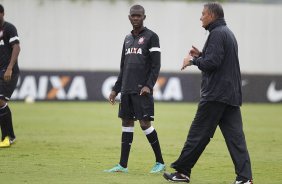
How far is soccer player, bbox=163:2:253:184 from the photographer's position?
9844 mm

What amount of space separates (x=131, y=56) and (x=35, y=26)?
75.7 ft

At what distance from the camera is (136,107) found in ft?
36.3

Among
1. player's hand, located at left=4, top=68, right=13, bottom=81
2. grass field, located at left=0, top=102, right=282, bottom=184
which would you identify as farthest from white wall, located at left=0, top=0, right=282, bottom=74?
player's hand, located at left=4, top=68, right=13, bottom=81

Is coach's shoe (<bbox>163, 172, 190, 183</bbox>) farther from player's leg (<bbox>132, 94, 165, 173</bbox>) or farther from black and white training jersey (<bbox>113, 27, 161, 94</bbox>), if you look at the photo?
black and white training jersey (<bbox>113, 27, 161, 94</bbox>)

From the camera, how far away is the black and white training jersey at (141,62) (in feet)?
36.4

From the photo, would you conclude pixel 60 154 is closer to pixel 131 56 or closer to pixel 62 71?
pixel 131 56

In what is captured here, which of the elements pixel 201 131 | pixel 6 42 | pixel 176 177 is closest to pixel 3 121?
pixel 6 42

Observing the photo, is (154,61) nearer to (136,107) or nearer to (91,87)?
(136,107)

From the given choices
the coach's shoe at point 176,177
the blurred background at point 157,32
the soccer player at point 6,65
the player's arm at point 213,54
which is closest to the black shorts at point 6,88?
the soccer player at point 6,65

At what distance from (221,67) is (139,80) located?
1.64 m

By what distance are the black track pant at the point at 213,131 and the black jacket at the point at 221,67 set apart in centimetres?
15

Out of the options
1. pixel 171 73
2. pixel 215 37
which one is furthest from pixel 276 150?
pixel 171 73

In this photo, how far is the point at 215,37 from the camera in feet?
32.2

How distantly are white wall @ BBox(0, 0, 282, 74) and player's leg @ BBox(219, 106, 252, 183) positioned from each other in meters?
23.6
